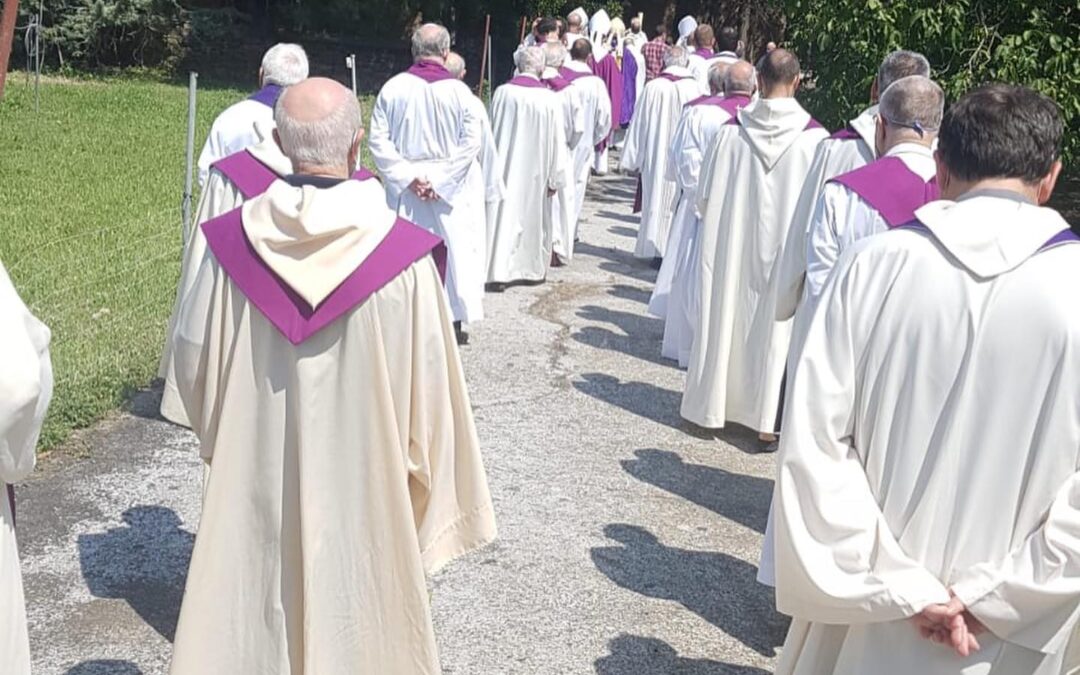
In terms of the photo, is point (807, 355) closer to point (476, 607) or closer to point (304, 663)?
point (304, 663)

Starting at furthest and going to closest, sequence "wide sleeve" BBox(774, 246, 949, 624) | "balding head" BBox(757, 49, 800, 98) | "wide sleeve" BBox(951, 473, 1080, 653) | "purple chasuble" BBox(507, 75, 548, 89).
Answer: "purple chasuble" BBox(507, 75, 548, 89) < "balding head" BBox(757, 49, 800, 98) < "wide sleeve" BBox(774, 246, 949, 624) < "wide sleeve" BBox(951, 473, 1080, 653)

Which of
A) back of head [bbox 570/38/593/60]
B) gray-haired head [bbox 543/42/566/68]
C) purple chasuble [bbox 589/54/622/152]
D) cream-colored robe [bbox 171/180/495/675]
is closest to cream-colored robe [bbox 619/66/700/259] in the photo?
back of head [bbox 570/38/593/60]

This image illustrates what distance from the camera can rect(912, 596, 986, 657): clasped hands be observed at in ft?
9.61

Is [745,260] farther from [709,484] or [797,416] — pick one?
[797,416]

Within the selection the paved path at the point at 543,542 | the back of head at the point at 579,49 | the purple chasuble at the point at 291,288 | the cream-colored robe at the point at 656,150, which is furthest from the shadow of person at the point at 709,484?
the back of head at the point at 579,49

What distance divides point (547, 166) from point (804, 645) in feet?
27.7

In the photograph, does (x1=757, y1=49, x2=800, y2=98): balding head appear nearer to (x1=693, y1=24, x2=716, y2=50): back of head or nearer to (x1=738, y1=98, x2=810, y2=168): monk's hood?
(x1=738, y1=98, x2=810, y2=168): monk's hood

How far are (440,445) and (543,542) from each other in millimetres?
2293

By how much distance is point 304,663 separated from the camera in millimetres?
3662

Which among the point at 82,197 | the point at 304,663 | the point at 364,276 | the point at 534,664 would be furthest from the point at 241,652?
the point at 82,197

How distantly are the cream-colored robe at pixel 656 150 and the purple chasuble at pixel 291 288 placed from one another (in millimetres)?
8535

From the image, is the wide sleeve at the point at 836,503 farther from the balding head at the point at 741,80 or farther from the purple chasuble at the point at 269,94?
the balding head at the point at 741,80

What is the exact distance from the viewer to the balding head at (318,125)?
354 centimetres

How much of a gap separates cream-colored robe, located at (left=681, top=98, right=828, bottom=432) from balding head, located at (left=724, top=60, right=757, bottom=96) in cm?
113
